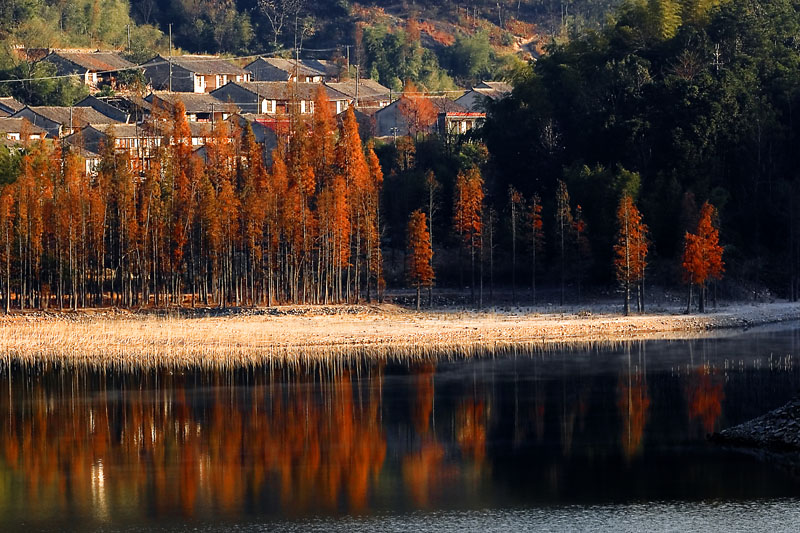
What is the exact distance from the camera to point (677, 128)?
6850 centimetres

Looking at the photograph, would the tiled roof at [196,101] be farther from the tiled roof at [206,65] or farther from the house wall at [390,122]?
the house wall at [390,122]

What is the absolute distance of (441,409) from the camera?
38688 millimetres

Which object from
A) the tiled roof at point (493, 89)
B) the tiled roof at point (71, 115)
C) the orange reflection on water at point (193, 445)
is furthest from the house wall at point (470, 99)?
the orange reflection on water at point (193, 445)

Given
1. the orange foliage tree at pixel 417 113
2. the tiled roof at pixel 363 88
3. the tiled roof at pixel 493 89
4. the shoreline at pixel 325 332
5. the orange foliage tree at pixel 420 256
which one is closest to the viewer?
the shoreline at pixel 325 332

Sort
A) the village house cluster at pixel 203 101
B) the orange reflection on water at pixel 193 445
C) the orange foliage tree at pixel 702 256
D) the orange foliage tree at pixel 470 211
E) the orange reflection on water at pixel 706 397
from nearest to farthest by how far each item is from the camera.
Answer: the orange reflection on water at pixel 193 445, the orange reflection on water at pixel 706 397, the orange foliage tree at pixel 702 256, the orange foliage tree at pixel 470 211, the village house cluster at pixel 203 101

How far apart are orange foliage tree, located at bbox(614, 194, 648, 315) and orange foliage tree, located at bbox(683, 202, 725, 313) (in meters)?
1.89

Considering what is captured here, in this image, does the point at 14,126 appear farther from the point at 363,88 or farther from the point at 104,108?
the point at 363,88

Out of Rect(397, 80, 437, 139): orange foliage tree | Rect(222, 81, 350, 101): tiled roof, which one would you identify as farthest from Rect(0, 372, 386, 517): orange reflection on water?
Rect(222, 81, 350, 101): tiled roof

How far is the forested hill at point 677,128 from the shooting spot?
66375 mm

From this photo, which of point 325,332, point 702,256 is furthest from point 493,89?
point 325,332

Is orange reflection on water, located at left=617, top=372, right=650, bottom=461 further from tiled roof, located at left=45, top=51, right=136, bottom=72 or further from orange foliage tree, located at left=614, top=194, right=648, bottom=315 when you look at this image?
tiled roof, located at left=45, top=51, right=136, bottom=72

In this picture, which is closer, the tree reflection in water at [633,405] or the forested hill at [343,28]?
the tree reflection in water at [633,405]

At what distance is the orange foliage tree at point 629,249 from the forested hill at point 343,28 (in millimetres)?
70091

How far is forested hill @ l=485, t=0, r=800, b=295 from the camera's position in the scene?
66.4 metres
